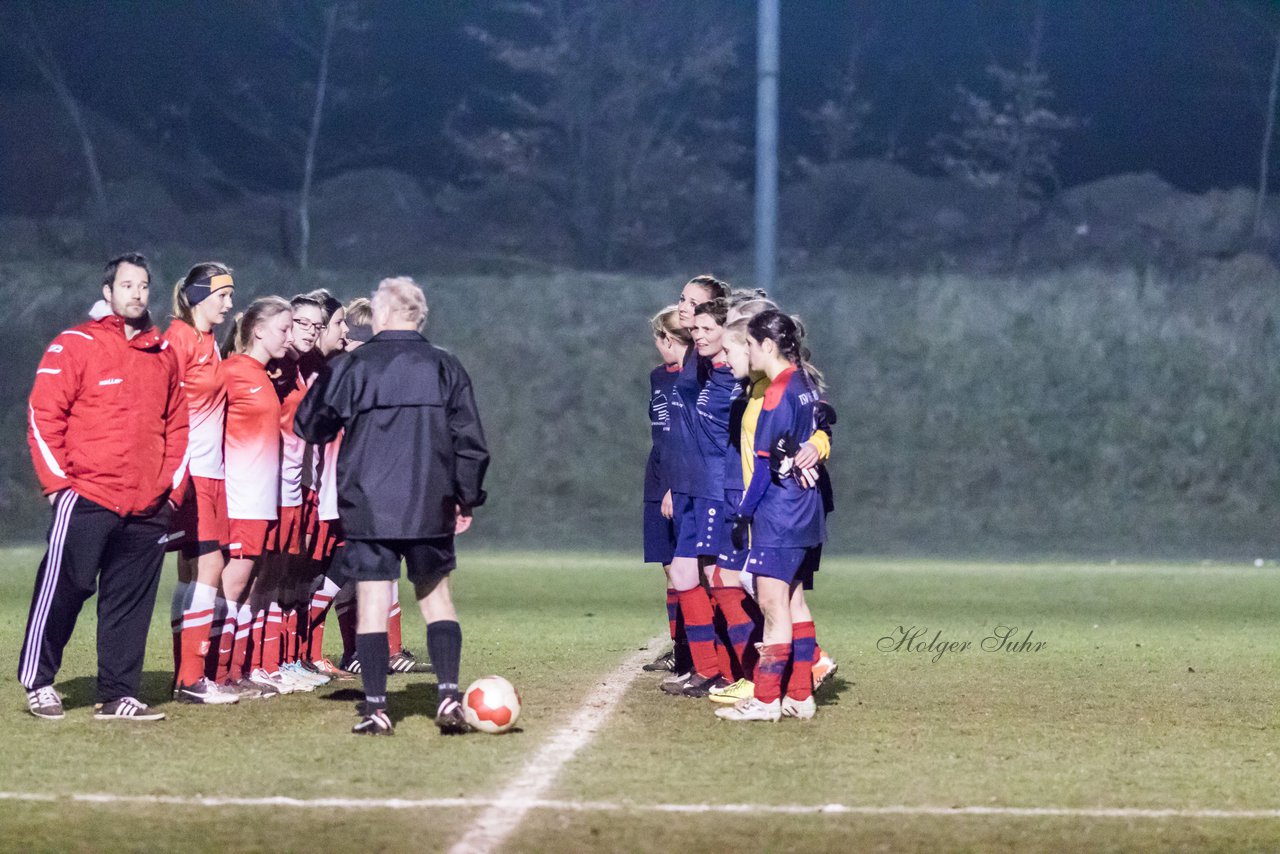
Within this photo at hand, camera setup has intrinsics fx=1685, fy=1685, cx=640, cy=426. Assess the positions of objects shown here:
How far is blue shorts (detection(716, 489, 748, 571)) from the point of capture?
774 cm

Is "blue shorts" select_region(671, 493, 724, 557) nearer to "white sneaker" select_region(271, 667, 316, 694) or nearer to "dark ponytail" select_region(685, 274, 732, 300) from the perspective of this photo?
"dark ponytail" select_region(685, 274, 732, 300)

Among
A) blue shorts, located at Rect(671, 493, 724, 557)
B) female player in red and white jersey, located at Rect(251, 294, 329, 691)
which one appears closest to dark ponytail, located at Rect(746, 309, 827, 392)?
blue shorts, located at Rect(671, 493, 724, 557)

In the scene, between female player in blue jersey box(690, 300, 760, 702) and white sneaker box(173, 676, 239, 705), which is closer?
white sneaker box(173, 676, 239, 705)

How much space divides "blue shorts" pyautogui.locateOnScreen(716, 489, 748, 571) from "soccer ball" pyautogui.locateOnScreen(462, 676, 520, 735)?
1314 millimetres

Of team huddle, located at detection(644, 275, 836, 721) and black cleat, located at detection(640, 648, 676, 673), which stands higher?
team huddle, located at detection(644, 275, 836, 721)

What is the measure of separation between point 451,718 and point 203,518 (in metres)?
1.68

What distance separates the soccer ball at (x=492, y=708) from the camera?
6.84 m

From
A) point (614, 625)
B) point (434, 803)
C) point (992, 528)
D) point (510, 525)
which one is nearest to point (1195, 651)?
point (614, 625)

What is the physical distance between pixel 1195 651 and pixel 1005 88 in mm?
23232

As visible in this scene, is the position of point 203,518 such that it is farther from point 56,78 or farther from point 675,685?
point 56,78

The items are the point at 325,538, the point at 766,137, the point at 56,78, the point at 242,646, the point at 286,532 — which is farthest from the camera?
the point at 56,78

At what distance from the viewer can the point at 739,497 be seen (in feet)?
25.5

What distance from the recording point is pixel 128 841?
5004mm

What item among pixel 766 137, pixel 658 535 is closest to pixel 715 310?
pixel 658 535
